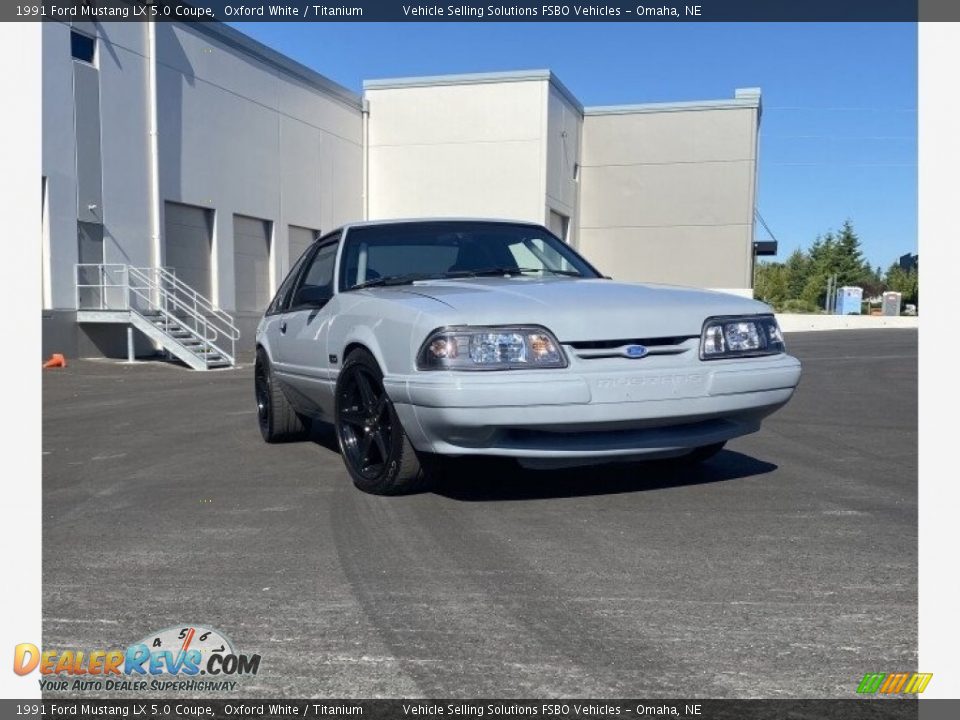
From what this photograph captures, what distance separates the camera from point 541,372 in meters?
3.99

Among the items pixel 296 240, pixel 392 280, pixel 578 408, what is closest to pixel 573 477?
pixel 578 408

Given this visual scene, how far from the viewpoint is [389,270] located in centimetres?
547

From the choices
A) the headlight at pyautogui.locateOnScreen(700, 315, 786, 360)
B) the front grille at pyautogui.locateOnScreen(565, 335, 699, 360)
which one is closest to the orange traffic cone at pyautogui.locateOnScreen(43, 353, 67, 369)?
the front grille at pyautogui.locateOnScreen(565, 335, 699, 360)

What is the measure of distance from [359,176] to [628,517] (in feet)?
79.6

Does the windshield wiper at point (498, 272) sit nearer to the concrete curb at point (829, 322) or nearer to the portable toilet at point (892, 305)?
the concrete curb at point (829, 322)

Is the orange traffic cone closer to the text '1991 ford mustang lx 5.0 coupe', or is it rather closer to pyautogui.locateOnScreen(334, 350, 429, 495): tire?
the text '1991 ford mustang lx 5.0 coupe'

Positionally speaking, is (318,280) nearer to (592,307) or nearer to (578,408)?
(592,307)

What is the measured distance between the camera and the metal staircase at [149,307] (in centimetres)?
1638

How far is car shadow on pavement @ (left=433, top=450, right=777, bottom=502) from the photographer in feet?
15.3

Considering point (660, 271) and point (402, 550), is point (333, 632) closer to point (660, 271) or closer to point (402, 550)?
point (402, 550)

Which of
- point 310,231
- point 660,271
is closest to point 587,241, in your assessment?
point 660,271

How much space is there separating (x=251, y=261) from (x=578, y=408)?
62.9 feet

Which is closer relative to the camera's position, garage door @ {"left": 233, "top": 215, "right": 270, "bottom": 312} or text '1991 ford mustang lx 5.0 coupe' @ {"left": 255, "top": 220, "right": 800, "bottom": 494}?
text '1991 ford mustang lx 5.0 coupe' @ {"left": 255, "top": 220, "right": 800, "bottom": 494}

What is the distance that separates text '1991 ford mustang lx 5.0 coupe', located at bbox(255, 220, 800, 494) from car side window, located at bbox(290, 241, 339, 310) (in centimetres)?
42
